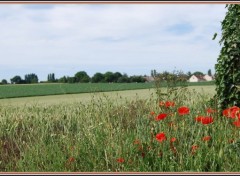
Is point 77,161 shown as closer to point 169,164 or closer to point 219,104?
point 169,164

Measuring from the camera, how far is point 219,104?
6281 mm

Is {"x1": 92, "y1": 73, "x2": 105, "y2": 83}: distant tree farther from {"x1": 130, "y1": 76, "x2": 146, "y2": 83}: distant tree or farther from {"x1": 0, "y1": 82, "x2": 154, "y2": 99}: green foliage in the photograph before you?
{"x1": 130, "y1": 76, "x2": 146, "y2": 83}: distant tree

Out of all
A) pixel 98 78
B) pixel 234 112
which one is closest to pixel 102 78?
pixel 98 78

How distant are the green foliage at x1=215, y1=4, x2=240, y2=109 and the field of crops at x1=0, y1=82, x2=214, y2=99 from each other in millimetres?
1756

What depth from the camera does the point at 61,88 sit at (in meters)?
7.79

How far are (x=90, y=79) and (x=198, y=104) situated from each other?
2.00 m

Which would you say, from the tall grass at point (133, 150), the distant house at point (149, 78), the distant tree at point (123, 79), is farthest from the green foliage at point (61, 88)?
the tall grass at point (133, 150)

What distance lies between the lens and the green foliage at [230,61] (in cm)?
602

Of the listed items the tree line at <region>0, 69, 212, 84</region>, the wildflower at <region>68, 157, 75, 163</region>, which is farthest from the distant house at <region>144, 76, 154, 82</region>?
the wildflower at <region>68, 157, 75, 163</region>

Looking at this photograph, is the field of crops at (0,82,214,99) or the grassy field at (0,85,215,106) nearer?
the field of crops at (0,82,214,99)

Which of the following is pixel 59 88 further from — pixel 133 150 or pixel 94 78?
pixel 133 150

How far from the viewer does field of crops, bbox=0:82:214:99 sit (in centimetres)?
789

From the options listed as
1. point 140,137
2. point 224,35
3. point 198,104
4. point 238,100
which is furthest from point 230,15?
point 140,137

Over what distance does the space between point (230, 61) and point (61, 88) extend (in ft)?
10.8
